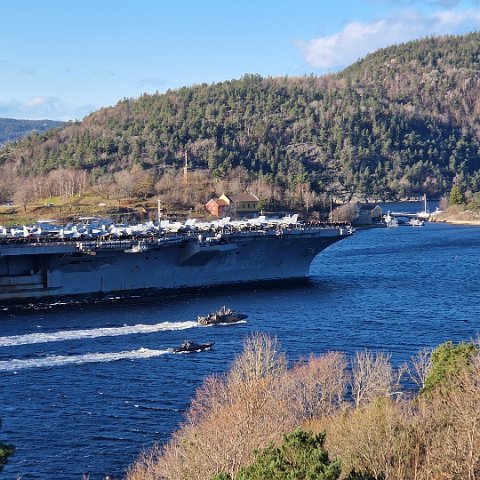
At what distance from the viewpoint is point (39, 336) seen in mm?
44281

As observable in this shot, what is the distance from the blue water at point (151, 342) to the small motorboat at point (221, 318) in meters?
0.79

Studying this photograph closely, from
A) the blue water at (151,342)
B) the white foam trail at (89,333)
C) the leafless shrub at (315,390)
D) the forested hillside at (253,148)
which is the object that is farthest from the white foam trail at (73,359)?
the forested hillside at (253,148)

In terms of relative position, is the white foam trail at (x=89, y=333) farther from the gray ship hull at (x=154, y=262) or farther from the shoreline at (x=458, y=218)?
the shoreline at (x=458, y=218)

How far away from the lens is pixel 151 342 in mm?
43344

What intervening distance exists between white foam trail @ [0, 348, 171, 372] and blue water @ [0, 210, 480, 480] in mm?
51

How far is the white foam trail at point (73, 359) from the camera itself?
38.7 metres

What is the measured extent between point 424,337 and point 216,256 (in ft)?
64.4

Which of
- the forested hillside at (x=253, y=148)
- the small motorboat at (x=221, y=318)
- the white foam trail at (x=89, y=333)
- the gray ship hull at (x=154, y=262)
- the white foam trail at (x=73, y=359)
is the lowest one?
the white foam trail at (x=73, y=359)

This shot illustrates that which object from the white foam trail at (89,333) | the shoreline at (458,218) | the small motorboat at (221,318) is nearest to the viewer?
the white foam trail at (89,333)

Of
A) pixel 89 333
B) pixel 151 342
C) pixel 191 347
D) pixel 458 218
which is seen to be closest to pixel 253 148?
pixel 458 218

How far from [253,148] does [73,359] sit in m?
123

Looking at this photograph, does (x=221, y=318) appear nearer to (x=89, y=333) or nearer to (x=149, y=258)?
(x=89, y=333)

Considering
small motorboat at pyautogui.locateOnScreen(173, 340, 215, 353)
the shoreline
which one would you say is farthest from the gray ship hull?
the shoreline

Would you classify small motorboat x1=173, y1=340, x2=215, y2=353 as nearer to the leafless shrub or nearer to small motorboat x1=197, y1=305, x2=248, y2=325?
small motorboat x1=197, y1=305, x2=248, y2=325
